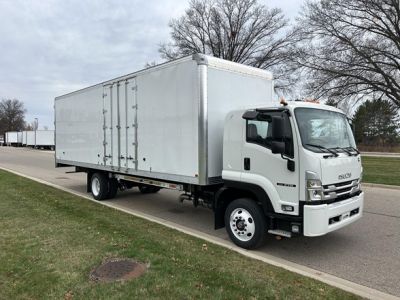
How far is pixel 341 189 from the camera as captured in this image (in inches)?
239

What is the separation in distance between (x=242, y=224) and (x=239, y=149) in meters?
1.25

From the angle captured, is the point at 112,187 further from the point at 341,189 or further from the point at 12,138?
the point at 12,138

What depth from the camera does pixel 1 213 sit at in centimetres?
873

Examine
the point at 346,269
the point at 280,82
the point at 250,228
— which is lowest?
the point at 346,269

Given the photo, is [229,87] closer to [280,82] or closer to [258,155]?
[258,155]

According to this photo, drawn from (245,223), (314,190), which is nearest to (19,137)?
(245,223)

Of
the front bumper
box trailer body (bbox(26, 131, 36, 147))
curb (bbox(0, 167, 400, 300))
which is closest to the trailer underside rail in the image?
curb (bbox(0, 167, 400, 300))

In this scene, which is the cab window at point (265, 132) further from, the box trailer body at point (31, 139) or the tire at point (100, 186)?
the box trailer body at point (31, 139)

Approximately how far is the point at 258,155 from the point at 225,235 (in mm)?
2028

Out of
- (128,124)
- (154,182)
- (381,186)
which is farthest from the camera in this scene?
(381,186)

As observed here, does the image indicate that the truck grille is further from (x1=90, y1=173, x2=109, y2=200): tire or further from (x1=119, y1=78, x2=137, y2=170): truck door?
(x1=90, y1=173, x2=109, y2=200): tire

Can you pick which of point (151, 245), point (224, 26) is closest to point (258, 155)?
point (151, 245)

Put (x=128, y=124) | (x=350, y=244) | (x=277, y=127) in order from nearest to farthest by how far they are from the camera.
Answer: (x=277, y=127)
(x=350, y=244)
(x=128, y=124)

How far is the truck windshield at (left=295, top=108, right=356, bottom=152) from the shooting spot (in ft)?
19.2
